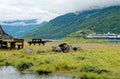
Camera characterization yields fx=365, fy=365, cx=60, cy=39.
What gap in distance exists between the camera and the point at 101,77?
114ft

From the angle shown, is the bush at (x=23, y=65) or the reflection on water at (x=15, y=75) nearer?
the reflection on water at (x=15, y=75)

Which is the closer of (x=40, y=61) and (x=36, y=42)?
(x=40, y=61)

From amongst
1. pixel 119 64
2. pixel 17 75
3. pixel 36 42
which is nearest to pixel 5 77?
pixel 17 75

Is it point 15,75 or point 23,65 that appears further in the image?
point 23,65

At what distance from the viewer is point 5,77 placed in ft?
123

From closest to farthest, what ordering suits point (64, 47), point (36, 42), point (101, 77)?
point (101, 77)
point (64, 47)
point (36, 42)

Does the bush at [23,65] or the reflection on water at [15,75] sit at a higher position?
the bush at [23,65]

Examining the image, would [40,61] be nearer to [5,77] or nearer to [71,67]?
[71,67]

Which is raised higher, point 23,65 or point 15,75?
point 23,65

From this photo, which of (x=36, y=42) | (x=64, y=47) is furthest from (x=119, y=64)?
(x=36, y=42)

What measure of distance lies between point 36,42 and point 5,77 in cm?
4966

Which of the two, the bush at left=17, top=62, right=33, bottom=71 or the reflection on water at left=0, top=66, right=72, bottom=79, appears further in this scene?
the bush at left=17, top=62, right=33, bottom=71


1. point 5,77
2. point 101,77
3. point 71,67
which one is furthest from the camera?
point 71,67

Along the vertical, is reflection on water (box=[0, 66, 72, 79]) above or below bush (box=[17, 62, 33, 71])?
below
